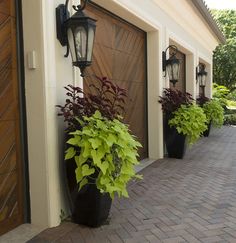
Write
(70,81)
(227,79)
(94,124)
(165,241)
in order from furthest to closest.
Answer: 1. (227,79)
2. (70,81)
3. (94,124)
4. (165,241)

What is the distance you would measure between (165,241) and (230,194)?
178 cm

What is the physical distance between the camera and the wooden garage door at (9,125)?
10.9ft

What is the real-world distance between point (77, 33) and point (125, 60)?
9.63ft

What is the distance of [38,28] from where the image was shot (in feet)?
11.0

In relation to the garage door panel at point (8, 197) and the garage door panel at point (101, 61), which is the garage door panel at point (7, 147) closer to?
the garage door panel at point (8, 197)

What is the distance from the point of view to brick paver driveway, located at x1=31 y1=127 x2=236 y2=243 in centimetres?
332

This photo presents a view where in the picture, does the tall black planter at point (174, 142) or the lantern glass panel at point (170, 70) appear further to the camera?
the lantern glass panel at point (170, 70)

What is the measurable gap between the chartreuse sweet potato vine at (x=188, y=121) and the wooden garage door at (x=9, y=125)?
4.07m

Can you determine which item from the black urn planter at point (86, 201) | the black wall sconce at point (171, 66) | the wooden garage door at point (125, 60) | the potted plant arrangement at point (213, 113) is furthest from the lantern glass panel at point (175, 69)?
the black urn planter at point (86, 201)

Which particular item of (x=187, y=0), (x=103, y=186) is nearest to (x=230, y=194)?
(x=103, y=186)

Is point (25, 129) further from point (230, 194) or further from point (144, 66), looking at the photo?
point (144, 66)

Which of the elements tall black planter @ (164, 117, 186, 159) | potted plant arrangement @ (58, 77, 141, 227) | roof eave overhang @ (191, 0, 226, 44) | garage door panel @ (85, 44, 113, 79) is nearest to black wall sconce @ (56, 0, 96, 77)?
potted plant arrangement @ (58, 77, 141, 227)

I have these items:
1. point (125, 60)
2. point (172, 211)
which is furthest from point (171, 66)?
point (172, 211)

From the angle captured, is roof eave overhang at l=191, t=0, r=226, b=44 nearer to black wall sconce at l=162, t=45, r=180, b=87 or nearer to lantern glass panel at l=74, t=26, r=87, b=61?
black wall sconce at l=162, t=45, r=180, b=87
